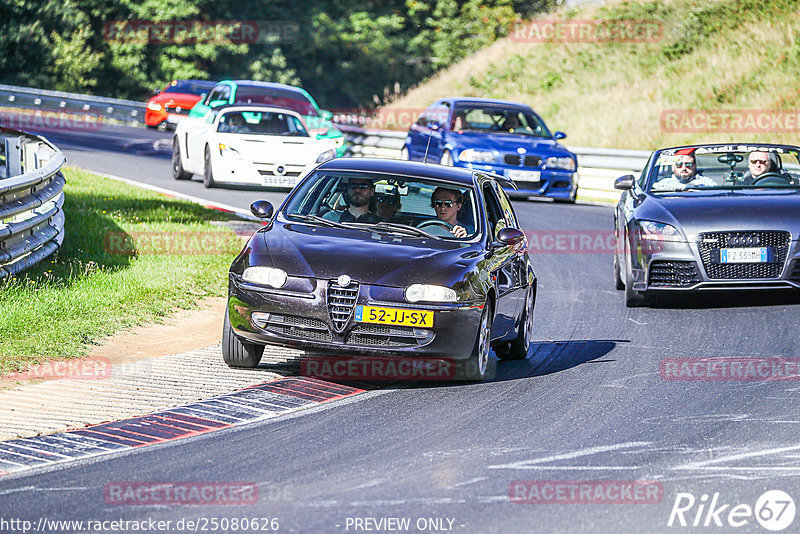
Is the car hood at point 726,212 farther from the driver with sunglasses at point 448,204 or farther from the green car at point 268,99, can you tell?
the green car at point 268,99

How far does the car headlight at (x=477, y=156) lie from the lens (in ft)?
70.4

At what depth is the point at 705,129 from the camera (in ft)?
102

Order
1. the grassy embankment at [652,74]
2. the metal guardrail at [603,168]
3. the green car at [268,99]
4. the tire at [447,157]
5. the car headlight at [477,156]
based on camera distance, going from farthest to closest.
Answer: the grassy embankment at [652,74], the green car at [268,99], the metal guardrail at [603,168], the tire at [447,157], the car headlight at [477,156]

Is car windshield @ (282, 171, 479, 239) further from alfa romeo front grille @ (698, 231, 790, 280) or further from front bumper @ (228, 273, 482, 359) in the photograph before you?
alfa romeo front grille @ (698, 231, 790, 280)

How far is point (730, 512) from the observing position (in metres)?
5.91

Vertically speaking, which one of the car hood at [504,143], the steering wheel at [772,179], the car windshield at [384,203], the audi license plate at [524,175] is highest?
the car windshield at [384,203]

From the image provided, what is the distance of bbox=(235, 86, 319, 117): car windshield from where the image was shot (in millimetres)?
25609

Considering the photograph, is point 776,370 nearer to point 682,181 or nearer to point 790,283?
point 790,283

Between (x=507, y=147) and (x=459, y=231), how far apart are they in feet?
40.7

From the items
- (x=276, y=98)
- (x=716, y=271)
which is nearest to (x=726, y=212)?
(x=716, y=271)

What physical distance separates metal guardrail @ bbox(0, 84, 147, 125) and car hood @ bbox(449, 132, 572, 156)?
20.4 meters

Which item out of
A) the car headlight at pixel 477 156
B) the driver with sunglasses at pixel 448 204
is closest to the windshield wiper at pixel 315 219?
the driver with sunglasses at pixel 448 204

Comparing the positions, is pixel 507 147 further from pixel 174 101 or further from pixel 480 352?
pixel 174 101

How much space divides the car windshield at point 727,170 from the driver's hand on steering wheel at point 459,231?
4.27 meters
